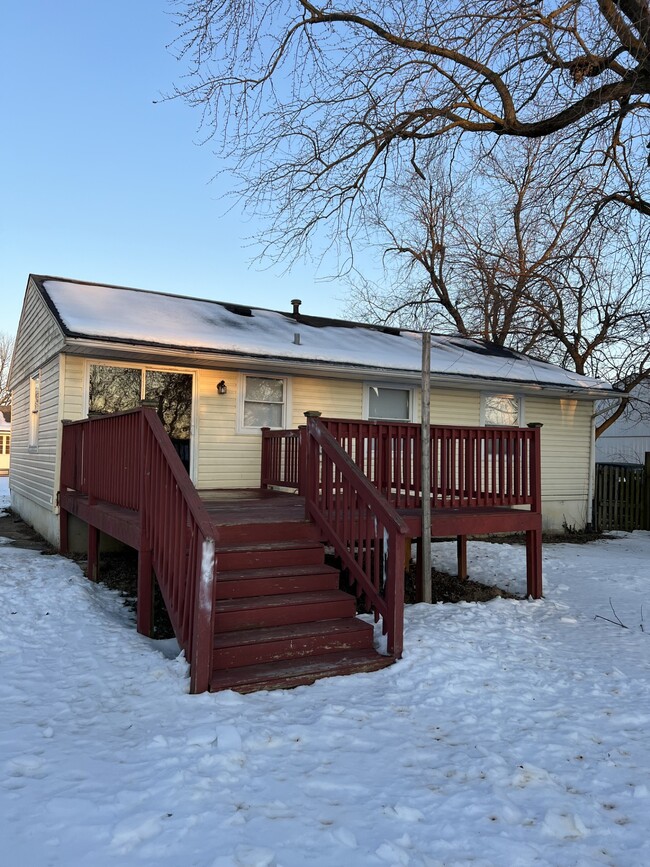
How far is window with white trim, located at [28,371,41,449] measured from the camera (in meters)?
10.6

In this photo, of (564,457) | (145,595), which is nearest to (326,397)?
(145,595)

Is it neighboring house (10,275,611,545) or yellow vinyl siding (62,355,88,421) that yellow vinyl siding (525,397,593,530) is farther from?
yellow vinyl siding (62,355,88,421)

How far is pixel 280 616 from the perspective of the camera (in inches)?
177

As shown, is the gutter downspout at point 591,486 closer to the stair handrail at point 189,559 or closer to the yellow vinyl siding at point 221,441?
the yellow vinyl siding at point 221,441

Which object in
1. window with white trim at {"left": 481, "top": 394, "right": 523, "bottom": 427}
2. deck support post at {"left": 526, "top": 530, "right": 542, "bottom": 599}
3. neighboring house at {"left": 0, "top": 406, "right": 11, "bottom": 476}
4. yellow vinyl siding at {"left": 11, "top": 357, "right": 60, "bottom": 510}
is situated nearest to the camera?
deck support post at {"left": 526, "top": 530, "right": 542, "bottom": 599}

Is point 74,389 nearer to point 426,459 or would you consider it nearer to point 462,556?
point 426,459

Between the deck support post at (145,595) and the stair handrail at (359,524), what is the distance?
1.52 meters

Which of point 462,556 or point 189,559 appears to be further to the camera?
point 462,556

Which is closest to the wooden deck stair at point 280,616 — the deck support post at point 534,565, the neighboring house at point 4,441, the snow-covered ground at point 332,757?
the snow-covered ground at point 332,757

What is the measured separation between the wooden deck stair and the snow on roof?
4.01 m

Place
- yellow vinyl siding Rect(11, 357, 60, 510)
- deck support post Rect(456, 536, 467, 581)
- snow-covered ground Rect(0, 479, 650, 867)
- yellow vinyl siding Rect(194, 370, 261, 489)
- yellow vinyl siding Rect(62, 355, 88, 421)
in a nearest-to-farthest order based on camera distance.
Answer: snow-covered ground Rect(0, 479, 650, 867)
deck support post Rect(456, 536, 467, 581)
yellow vinyl siding Rect(62, 355, 88, 421)
yellow vinyl siding Rect(11, 357, 60, 510)
yellow vinyl siding Rect(194, 370, 261, 489)

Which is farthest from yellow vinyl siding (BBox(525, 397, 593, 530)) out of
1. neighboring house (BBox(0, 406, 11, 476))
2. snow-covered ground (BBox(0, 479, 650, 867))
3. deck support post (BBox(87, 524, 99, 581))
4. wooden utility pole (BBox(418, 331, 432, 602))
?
neighboring house (BBox(0, 406, 11, 476))

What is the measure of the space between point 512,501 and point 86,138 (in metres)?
9.86

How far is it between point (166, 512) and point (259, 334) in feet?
19.3
